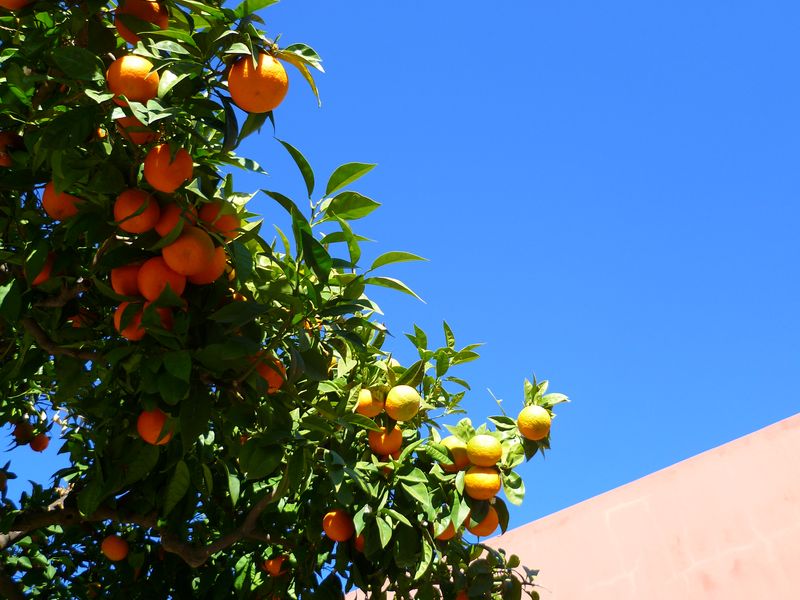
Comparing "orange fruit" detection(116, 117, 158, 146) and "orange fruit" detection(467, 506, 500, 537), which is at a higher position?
"orange fruit" detection(116, 117, 158, 146)

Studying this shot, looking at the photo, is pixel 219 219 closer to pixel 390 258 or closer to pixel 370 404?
pixel 390 258

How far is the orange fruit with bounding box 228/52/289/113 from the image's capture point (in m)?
1.40

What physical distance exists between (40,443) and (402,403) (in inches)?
79.2

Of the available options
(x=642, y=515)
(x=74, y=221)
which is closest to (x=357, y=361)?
(x=74, y=221)

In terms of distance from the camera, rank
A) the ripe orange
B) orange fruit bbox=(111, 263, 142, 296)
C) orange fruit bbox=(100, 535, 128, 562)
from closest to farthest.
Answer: orange fruit bbox=(111, 263, 142, 296)
orange fruit bbox=(100, 535, 128, 562)
the ripe orange

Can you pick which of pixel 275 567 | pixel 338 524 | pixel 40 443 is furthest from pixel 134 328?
pixel 40 443

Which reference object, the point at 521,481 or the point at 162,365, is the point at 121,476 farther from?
the point at 521,481

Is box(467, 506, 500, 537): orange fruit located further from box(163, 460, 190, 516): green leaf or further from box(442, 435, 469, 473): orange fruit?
box(163, 460, 190, 516): green leaf

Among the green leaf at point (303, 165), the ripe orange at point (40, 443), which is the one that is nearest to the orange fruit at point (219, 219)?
the green leaf at point (303, 165)

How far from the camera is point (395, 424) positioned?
219 centimetres

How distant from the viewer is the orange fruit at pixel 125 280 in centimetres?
161

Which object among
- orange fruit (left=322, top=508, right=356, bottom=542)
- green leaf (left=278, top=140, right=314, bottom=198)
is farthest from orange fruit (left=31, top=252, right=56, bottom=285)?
orange fruit (left=322, top=508, right=356, bottom=542)

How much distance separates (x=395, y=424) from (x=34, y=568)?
171 centimetres

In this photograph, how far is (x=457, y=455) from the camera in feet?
7.13
